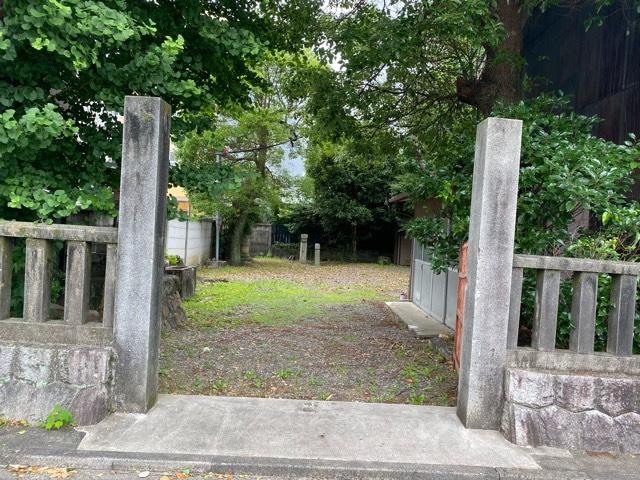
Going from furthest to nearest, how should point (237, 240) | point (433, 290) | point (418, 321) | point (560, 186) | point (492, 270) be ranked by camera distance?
point (237, 240) → point (433, 290) → point (418, 321) → point (560, 186) → point (492, 270)

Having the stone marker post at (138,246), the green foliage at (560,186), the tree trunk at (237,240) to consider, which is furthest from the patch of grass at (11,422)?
the tree trunk at (237,240)

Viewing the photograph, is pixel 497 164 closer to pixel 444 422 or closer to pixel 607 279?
pixel 607 279

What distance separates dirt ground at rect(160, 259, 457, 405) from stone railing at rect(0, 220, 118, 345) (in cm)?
117

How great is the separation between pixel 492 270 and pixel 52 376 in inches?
134

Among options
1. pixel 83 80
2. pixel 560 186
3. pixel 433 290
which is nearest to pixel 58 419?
pixel 83 80

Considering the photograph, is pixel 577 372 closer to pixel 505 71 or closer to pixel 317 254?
pixel 505 71

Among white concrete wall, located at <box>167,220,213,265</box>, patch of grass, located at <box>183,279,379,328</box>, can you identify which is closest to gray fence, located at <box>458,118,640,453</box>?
patch of grass, located at <box>183,279,379,328</box>

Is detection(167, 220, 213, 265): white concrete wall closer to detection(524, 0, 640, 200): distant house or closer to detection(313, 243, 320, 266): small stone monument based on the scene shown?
detection(313, 243, 320, 266): small stone monument

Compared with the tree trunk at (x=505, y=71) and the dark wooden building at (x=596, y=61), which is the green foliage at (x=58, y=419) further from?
the dark wooden building at (x=596, y=61)

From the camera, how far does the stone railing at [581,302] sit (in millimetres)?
3783

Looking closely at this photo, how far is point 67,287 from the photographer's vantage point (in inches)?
152

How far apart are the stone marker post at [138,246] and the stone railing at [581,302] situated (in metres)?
2.76

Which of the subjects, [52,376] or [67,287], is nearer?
[52,376]

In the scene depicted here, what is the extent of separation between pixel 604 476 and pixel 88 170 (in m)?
4.83
